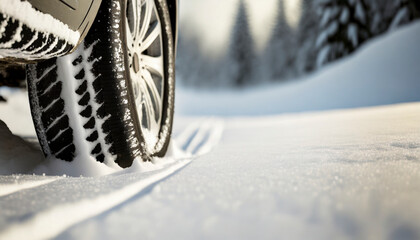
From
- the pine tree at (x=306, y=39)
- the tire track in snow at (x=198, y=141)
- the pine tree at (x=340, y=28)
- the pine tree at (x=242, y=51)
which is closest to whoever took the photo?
the tire track in snow at (x=198, y=141)

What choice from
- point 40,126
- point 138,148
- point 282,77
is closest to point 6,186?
point 40,126

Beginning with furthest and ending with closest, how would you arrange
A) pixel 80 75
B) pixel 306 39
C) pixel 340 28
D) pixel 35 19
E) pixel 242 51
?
pixel 242 51
pixel 306 39
pixel 340 28
pixel 80 75
pixel 35 19

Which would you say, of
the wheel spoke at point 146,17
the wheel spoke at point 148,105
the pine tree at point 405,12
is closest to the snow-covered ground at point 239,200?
the wheel spoke at point 148,105

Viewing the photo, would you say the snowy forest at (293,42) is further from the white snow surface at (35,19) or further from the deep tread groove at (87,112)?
the white snow surface at (35,19)

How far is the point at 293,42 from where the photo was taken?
2828 cm

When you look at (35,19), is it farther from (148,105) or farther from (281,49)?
(281,49)

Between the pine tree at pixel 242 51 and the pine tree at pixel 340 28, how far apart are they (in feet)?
41.3

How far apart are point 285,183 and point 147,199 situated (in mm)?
354

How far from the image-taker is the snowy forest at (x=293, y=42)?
15.8m

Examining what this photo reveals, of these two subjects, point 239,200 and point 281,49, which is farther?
point 281,49

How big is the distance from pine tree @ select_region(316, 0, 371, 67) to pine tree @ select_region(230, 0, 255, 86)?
12579mm

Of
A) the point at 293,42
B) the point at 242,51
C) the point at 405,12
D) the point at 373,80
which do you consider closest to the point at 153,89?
the point at 373,80

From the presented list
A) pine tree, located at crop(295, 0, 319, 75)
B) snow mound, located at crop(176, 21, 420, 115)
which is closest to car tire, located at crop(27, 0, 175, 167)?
snow mound, located at crop(176, 21, 420, 115)

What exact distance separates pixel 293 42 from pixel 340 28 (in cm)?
1210
